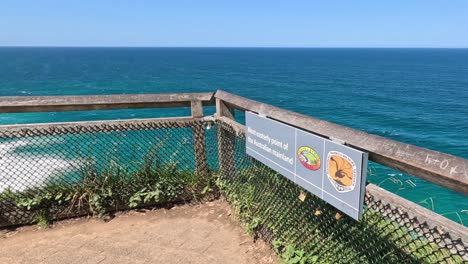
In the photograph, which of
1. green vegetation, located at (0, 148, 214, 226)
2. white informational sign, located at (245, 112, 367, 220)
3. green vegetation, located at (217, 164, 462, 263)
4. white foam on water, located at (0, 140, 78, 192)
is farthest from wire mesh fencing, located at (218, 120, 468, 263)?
white foam on water, located at (0, 140, 78, 192)

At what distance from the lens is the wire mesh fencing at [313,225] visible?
2.08 meters

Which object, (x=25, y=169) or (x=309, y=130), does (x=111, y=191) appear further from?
(x=309, y=130)

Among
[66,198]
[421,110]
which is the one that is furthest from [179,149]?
[421,110]

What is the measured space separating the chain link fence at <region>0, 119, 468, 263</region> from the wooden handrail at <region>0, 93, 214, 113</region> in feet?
0.60

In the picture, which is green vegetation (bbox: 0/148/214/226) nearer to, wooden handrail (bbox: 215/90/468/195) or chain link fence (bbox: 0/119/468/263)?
chain link fence (bbox: 0/119/468/263)

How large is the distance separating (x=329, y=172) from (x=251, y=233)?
1.53 m

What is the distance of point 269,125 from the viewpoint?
118 inches

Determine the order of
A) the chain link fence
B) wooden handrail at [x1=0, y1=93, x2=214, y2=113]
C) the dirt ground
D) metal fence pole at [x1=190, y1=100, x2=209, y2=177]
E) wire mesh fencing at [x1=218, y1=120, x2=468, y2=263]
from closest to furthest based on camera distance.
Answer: wire mesh fencing at [x1=218, y1=120, x2=468, y2=263], the chain link fence, the dirt ground, wooden handrail at [x1=0, y1=93, x2=214, y2=113], metal fence pole at [x1=190, y1=100, x2=209, y2=177]

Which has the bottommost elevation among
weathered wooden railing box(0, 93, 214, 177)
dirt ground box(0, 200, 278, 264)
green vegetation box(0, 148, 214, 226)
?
dirt ground box(0, 200, 278, 264)

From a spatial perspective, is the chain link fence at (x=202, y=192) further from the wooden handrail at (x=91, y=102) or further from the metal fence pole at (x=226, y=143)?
the wooden handrail at (x=91, y=102)

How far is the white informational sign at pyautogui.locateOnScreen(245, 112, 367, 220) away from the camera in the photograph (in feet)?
7.04

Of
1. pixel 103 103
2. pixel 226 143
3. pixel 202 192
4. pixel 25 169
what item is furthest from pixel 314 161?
pixel 25 169

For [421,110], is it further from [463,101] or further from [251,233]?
[251,233]

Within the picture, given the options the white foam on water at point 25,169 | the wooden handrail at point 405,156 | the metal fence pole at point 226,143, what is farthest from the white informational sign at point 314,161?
A: the white foam on water at point 25,169
